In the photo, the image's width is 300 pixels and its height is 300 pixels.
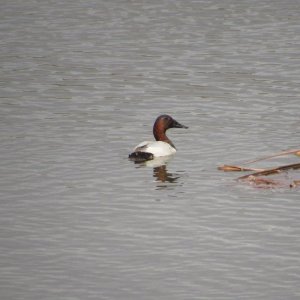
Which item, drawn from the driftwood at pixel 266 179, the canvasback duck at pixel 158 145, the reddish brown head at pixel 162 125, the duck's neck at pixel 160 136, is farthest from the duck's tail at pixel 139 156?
the driftwood at pixel 266 179

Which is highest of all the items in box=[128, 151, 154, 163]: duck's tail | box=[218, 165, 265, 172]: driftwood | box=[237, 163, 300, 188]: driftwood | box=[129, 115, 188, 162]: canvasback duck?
box=[129, 115, 188, 162]: canvasback duck

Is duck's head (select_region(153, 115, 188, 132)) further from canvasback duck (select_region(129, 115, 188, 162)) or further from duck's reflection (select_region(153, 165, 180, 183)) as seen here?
duck's reflection (select_region(153, 165, 180, 183))

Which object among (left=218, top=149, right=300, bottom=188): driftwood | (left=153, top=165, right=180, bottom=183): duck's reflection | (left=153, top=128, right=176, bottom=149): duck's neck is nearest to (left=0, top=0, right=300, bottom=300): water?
(left=153, top=165, right=180, bottom=183): duck's reflection

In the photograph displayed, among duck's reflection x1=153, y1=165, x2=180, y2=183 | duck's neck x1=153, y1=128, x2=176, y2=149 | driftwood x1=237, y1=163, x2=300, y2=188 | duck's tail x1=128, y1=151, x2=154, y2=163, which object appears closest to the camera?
driftwood x1=237, y1=163, x2=300, y2=188

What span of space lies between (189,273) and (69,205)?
10.3 ft

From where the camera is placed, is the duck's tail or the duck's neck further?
the duck's neck

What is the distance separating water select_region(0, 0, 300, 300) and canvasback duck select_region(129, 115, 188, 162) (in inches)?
9.8

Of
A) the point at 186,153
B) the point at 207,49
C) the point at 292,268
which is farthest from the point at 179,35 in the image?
the point at 292,268

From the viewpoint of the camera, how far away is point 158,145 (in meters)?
17.4

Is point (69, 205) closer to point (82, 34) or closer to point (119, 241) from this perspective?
point (119, 241)

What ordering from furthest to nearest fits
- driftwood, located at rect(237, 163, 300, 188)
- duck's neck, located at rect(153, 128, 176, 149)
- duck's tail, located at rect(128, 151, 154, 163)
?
duck's neck, located at rect(153, 128, 176, 149) → duck's tail, located at rect(128, 151, 154, 163) → driftwood, located at rect(237, 163, 300, 188)

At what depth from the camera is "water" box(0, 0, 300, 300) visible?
11.5 metres

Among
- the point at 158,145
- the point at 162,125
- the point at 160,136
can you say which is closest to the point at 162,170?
the point at 158,145

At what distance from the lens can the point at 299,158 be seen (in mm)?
16594
